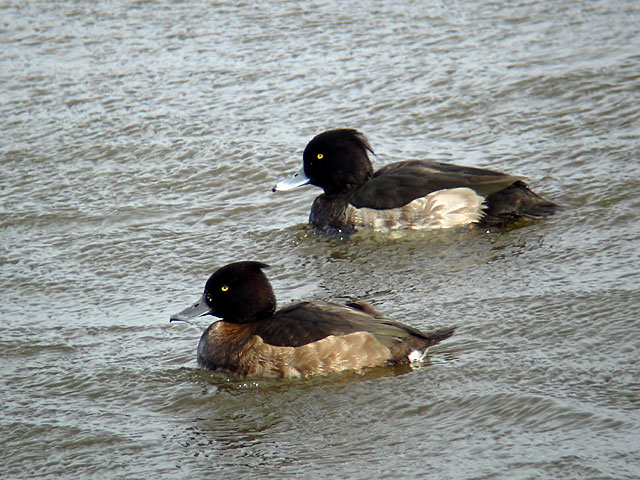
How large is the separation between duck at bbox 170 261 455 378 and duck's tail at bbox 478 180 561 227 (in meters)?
2.40

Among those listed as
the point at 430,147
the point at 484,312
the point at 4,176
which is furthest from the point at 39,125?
the point at 484,312

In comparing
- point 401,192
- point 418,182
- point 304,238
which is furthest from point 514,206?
point 304,238

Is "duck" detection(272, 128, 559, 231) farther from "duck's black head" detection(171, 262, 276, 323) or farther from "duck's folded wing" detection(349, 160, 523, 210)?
"duck's black head" detection(171, 262, 276, 323)

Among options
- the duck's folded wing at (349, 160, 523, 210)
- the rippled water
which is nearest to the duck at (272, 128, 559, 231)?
the duck's folded wing at (349, 160, 523, 210)

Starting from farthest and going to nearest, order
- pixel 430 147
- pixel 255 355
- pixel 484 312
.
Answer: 1. pixel 430 147
2. pixel 484 312
3. pixel 255 355

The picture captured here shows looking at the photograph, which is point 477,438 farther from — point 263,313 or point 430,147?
point 430,147

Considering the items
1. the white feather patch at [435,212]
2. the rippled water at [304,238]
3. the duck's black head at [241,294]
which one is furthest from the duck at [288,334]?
the white feather patch at [435,212]

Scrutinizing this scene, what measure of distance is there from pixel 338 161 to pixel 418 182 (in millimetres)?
862

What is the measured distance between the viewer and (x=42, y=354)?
668 centimetres

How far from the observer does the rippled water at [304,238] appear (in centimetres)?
530

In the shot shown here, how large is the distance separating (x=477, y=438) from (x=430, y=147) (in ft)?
17.4

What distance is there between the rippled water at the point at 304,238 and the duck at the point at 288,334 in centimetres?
11

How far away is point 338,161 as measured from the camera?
9102 millimetres

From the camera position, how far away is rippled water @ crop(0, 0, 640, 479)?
17.4 ft
